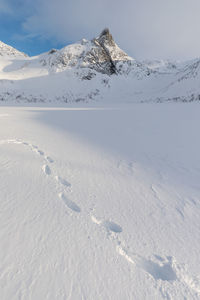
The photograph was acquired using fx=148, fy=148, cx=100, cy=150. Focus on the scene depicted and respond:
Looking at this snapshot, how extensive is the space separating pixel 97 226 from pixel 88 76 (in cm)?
3725

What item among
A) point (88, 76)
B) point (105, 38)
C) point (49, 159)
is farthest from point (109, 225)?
point (105, 38)

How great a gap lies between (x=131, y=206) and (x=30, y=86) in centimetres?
3268

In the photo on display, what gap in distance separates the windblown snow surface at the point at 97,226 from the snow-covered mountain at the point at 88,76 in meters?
24.2

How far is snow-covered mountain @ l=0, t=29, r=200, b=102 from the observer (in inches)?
1039

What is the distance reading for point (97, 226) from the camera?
1500mm

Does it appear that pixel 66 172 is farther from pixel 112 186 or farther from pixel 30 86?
pixel 30 86

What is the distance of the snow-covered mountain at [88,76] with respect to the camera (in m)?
26.4

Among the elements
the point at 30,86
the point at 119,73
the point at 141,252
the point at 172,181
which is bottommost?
the point at 141,252

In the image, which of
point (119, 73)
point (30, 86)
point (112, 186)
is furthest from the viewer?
point (119, 73)

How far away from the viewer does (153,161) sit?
3018 millimetres

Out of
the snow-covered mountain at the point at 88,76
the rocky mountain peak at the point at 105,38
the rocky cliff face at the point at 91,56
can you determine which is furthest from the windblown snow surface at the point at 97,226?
the rocky mountain peak at the point at 105,38

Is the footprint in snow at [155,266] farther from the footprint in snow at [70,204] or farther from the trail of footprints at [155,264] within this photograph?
the footprint in snow at [70,204]

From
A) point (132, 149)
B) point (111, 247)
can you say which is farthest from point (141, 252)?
point (132, 149)

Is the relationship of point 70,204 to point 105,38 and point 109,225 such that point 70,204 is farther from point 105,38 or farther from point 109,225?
point 105,38
